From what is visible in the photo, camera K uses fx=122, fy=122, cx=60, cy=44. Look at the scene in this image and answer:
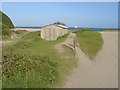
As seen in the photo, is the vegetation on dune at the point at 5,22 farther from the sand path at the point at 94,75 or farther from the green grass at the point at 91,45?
the green grass at the point at 91,45

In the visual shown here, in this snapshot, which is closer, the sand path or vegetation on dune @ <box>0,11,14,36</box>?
the sand path

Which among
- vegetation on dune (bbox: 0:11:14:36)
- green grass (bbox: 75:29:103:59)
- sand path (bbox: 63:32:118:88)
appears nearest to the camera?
sand path (bbox: 63:32:118:88)

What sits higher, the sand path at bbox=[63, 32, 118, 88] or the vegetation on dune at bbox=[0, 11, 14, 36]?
the vegetation on dune at bbox=[0, 11, 14, 36]

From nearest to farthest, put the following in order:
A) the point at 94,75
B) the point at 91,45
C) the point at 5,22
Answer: the point at 94,75 → the point at 5,22 → the point at 91,45

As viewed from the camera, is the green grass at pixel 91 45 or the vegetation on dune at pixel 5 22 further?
the green grass at pixel 91 45

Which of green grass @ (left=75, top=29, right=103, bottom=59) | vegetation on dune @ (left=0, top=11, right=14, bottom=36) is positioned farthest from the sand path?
vegetation on dune @ (left=0, top=11, right=14, bottom=36)

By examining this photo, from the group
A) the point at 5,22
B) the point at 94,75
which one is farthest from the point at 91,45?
the point at 5,22

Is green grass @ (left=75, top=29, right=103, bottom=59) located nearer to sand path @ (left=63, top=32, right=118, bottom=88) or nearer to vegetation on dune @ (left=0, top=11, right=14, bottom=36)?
sand path @ (left=63, top=32, right=118, bottom=88)

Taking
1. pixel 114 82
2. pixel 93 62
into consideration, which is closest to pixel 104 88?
pixel 114 82

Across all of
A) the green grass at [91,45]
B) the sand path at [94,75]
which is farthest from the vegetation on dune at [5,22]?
the green grass at [91,45]

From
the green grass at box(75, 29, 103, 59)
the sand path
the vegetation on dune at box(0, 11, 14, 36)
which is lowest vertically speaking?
the sand path

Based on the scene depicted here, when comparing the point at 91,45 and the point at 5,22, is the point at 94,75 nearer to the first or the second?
the point at 91,45

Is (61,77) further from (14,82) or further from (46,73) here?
(14,82)

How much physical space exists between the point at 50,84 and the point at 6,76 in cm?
204
